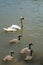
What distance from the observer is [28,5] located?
1638 centimetres

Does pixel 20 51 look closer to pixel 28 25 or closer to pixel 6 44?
pixel 6 44

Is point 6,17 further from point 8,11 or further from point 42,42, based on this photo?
point 42,42

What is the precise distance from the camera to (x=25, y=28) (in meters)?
11.5

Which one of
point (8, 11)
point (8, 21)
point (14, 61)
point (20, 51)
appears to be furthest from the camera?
point (8, 11)

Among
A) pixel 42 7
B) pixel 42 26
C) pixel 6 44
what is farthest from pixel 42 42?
pixel 42 7

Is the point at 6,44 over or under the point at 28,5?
under

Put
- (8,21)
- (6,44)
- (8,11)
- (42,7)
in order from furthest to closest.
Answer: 1. (42,7)
2. (8,11)
3. (8,21)
4. (6,44)

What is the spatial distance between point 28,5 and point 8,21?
4.17 metres

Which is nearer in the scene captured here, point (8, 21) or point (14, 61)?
point (14, 61)

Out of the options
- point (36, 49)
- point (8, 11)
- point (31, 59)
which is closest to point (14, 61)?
point (31, 59)

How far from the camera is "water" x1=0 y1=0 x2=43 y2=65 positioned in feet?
27.9

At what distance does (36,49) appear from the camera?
9.00m

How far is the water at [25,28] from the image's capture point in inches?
334

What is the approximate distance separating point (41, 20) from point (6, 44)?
12.3 ft
